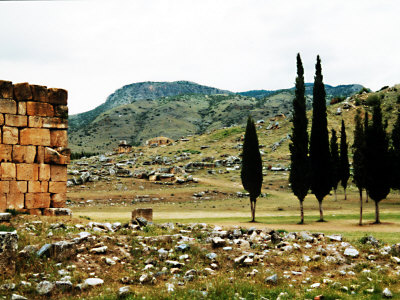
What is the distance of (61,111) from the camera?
1747 cm

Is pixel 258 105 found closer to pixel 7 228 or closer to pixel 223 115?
pixel 223 115

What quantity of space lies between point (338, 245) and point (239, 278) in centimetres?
503

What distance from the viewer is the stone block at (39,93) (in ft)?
55.1

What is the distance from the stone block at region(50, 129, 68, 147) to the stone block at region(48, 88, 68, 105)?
1444mm

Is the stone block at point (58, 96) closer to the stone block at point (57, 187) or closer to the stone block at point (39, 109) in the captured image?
the stone block at point (39, 109)

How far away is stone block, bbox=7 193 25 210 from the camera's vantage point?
52.4ft

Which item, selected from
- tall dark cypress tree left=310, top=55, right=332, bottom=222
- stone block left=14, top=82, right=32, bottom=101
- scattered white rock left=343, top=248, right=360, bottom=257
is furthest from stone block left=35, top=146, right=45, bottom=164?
tall dark cypress tree left=310, top=55, right=332, bottom=222

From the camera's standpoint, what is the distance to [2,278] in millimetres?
8234

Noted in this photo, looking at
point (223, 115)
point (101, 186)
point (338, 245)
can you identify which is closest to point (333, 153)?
point (101, 186)

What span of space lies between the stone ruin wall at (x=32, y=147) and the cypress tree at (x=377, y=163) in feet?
74.5

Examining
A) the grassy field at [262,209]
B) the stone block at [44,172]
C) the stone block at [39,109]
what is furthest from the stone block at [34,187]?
the grassy field at [262,209]

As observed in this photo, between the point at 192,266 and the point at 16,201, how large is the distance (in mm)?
10355

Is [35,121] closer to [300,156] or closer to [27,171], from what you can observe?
[27,171]

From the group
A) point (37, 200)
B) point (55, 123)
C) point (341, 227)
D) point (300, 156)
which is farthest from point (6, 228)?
point (300, 156)
